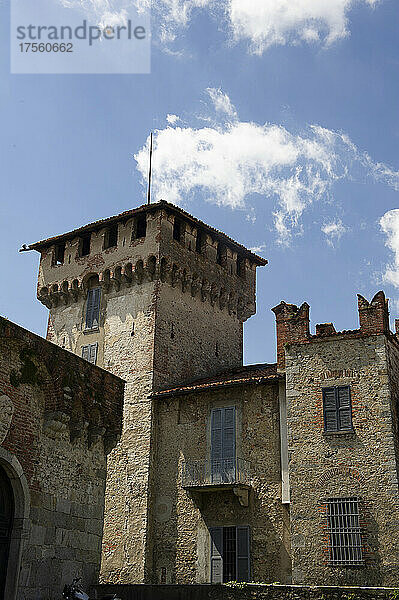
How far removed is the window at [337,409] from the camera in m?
19.7

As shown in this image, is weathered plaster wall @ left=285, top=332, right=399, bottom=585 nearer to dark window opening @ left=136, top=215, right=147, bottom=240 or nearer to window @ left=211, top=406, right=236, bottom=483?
window @ left=211, top=406, right=236, bottom=483

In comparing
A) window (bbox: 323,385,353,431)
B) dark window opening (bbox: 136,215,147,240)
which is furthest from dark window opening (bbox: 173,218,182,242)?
window (bbox: 323,385,353,431)

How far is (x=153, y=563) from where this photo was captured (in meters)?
22.3

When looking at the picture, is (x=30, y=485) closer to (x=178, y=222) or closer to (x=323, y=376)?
(x=323, y=376)

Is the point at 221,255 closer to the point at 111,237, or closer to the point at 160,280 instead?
the point at 160,280

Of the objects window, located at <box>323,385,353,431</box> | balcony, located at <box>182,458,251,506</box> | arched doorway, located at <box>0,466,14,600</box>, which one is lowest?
arched doorway, located at <box>0,466,14,600</box>

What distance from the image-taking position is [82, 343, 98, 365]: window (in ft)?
86.9

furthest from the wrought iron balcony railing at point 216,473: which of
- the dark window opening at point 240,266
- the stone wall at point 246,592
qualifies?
the dark window opening at point 240,266

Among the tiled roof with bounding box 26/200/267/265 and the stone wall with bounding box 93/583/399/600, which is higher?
the tiled roof with bounding box 26/200/267/265

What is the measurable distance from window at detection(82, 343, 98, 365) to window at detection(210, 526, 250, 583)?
337 inches

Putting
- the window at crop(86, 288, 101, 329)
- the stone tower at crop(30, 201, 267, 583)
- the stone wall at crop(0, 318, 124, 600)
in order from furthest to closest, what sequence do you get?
the window at crop(86, 288, 101, 329)
the stone tower at crop(30, 201, 267, 583)
the stone wall at crop(0, 318, 124, 600)

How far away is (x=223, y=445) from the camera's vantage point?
22.2 m

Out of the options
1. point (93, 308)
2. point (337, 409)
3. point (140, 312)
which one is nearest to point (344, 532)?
point (337, 409)

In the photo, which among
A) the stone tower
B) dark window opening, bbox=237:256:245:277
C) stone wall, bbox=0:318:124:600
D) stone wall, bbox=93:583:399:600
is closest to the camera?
stone wall, bbox=0:318:124:600
